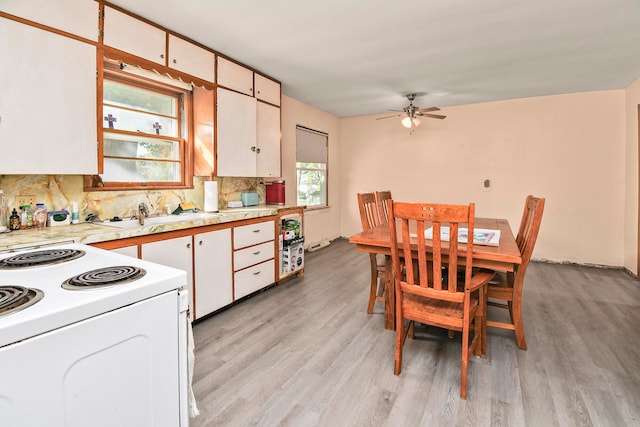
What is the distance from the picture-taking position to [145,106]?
298cm

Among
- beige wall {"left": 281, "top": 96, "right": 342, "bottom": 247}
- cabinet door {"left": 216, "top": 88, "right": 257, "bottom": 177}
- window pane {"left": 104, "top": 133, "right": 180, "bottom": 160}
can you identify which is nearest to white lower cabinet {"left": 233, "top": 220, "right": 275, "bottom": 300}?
cabinet door {"left": 216, "top": 88, "right": 257, "bottom": 177}

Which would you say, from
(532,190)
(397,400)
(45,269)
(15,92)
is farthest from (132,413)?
(532,190)

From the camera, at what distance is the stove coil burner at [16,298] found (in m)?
0.82

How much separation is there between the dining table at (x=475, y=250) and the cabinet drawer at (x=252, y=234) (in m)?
1.16

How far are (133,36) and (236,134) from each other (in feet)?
3.98

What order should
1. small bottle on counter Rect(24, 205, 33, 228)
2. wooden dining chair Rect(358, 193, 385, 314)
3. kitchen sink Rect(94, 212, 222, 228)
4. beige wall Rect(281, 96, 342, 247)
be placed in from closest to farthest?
small bottle on counter Rect(24, 205, 33, 228), kitchen sink Rect(94, 212, 222, 228), wooden dining chair Rect(358, 193, 385, 314), beige wall Rect(281, 96, 342, 247)

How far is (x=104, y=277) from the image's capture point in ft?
→ 3.57

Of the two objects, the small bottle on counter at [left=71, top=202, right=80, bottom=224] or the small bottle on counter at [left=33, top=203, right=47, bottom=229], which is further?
the small bottle on counter at [left=71, top=202, right=80, bottom=224]

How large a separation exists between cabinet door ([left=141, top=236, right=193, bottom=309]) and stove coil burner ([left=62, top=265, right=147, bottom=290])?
1142 millimetres

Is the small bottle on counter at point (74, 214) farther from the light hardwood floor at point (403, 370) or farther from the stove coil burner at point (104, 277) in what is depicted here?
the stove coil burner at point (104, 277)

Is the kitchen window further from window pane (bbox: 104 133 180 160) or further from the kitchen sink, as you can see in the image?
the kitchen sink

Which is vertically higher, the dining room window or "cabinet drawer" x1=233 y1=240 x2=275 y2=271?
the dining room window

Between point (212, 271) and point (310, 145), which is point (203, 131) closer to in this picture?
point (212, 271)

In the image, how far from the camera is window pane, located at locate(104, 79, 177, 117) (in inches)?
106
